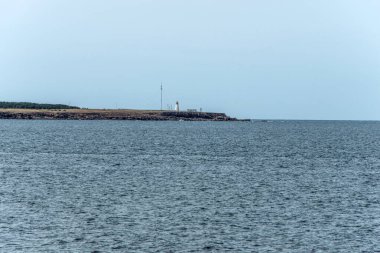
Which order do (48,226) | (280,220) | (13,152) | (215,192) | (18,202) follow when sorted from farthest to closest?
(13,152)
(215,192)
(18,202)
(280,220)
(48,226)

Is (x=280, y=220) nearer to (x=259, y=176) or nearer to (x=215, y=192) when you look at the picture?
(x=215, y=192)

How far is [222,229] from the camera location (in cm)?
3659

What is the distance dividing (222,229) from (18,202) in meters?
15.1

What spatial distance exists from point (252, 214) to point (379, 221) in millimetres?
7786

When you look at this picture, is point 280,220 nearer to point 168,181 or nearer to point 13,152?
point 168,181

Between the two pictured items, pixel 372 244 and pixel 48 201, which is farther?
pixel 48 201

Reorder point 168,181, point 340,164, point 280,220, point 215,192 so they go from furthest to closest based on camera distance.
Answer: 1. point 340,164
2. point 168,181
3. point 215,192
4. point 280,220

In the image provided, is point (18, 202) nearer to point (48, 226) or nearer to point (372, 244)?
point (48, 226)

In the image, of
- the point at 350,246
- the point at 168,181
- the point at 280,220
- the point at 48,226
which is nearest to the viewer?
the point at 350,246

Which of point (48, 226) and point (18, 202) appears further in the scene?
point (18, 202)

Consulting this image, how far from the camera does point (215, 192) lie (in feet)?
168

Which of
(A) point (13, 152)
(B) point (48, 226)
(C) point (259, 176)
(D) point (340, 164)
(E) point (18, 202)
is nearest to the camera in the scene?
(B) point (48, 226)

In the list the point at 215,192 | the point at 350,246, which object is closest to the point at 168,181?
the point at 215,192

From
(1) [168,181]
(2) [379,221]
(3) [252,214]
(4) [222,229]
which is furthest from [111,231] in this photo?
(1) [168,181]
